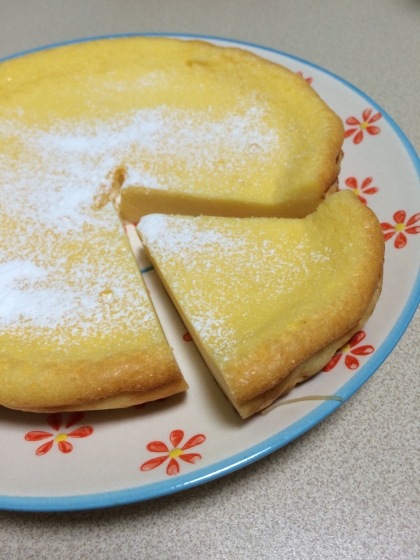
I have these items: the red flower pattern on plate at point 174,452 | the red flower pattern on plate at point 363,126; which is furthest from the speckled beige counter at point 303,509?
the red flower pattern on plate at point 363,126

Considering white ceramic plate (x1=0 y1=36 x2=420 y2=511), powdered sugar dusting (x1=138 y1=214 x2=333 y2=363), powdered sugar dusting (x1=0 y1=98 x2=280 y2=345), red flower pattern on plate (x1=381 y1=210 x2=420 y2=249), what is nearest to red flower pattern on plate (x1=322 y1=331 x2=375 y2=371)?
white ceramic plate (x1=0 y1=36 x2=420 y2=511)

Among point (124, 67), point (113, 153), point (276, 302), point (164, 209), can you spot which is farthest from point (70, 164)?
point (276, 302)

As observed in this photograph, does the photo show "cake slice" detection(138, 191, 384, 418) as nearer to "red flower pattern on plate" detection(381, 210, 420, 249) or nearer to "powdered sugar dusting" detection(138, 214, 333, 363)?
"powdered sugar dusting" detection(138, 214, 333, 363)

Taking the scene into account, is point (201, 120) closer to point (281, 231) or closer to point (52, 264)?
point (281, 231)

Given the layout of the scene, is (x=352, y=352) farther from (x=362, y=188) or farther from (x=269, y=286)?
(x=362, y=188)

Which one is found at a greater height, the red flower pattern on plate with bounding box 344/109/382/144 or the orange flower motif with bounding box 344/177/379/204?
the red flower pattern on plate with bounding box 344/109/382/144

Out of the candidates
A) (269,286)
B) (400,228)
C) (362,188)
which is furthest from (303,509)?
(362,188)
